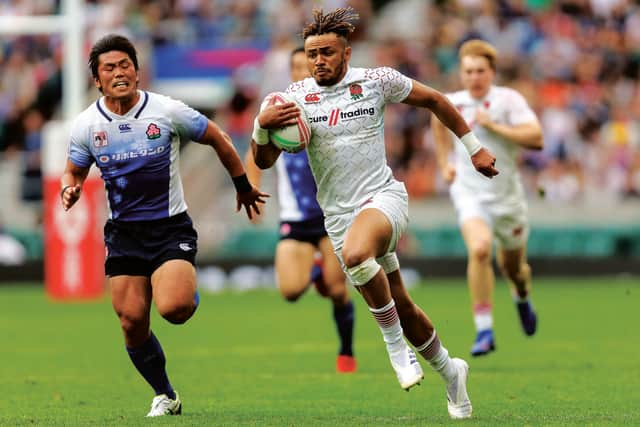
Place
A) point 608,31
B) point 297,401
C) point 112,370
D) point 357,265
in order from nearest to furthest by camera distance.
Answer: point 357,265, point 297,401, point 112,370, point 608,31

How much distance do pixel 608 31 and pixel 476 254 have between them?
52.3 feet

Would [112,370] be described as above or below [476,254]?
below

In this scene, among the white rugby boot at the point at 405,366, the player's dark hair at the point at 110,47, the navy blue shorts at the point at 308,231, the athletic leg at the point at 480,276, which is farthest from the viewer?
the athletic leg at the point at 480,276

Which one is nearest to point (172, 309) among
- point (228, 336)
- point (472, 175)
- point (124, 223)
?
point (124, 223)

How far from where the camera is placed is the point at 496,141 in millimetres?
12281

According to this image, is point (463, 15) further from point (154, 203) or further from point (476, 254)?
point (154, 203)

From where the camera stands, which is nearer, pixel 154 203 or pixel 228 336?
pixel 154 203

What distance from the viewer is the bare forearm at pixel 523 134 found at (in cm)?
1187

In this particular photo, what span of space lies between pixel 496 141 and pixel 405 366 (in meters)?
Answer: 4.92

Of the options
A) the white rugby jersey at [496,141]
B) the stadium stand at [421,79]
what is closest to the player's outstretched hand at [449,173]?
the white rugby jersey at [496,141]

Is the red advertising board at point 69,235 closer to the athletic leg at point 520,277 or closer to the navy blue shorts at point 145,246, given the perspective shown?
the athletic leg at point 520,277

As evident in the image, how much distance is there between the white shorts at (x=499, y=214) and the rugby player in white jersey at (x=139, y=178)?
428 cm

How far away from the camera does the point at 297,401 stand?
932 cm

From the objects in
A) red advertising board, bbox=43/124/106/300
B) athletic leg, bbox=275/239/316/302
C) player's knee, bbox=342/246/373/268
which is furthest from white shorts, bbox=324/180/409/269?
red advertising board, bbox=43/124/106/300
